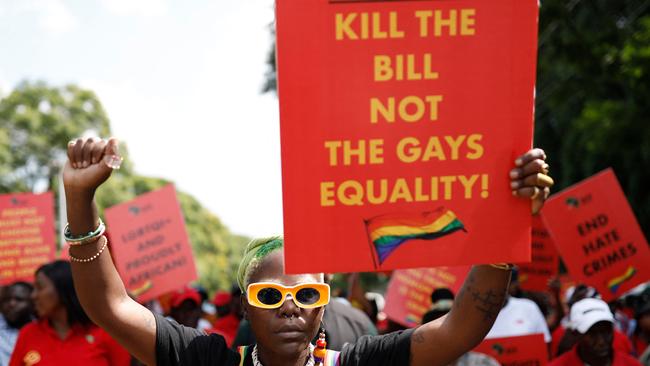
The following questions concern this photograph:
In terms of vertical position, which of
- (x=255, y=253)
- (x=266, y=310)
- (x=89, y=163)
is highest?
(x=89, y=163)

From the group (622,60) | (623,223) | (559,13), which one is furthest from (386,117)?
(622,60)

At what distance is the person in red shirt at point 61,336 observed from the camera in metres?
4.75

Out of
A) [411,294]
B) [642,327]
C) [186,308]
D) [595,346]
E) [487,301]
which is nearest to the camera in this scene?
[487,301]

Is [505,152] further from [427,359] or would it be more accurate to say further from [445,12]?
[427,359]

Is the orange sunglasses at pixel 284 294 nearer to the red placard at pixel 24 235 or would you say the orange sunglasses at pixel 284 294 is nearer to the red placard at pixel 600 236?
the red placard at pixel 600 236

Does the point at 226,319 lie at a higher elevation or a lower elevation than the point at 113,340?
lower

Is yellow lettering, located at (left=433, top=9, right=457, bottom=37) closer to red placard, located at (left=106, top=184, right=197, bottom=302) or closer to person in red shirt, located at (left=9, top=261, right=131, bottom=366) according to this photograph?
person in red shirt, located at (left=9, top=261, right=131, bottom=366)

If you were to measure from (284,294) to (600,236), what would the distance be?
4973 millimetres

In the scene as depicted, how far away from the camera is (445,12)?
2.59 metres

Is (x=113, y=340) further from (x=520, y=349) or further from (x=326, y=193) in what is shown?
(x=326, y=193)

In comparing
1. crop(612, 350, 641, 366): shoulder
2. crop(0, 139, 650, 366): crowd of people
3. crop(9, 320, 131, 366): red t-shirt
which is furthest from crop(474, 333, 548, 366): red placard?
crop(0, 139, 650, 366): crowd of people

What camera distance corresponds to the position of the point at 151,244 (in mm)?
8125

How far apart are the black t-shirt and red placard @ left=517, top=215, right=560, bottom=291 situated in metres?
6.33

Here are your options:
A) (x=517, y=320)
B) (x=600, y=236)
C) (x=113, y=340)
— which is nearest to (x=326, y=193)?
(x=113, y=340)
